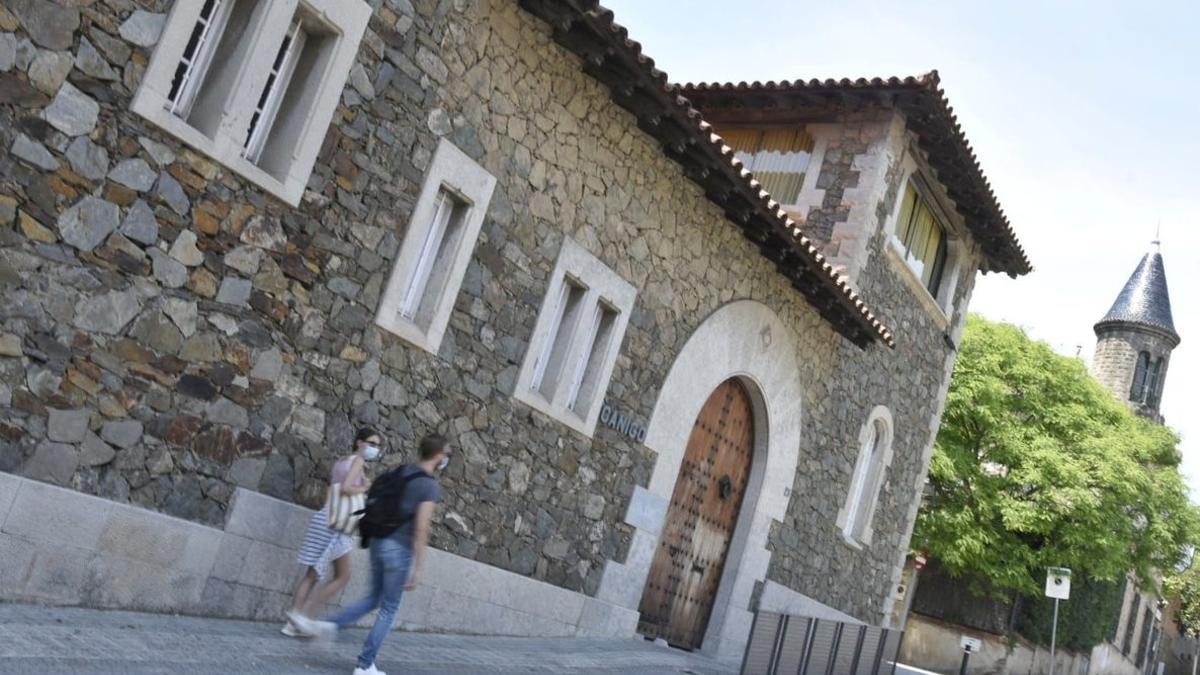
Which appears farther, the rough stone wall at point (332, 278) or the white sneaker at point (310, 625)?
the white sneaker at point (310, 625)

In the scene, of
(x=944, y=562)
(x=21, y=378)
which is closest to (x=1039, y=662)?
(x=944, y=562)

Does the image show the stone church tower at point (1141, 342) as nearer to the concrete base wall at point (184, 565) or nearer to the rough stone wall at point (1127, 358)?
the rough stone wall at point (1127, 358)

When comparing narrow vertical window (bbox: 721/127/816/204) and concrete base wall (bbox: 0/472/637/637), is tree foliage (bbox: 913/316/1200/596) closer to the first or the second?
narrow vertical window (bbox: 721/127/816/204)

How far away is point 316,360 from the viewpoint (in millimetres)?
6980

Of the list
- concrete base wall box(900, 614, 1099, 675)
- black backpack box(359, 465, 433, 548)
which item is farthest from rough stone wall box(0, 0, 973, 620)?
concrete base wall box(900, 614, 1099, 675)

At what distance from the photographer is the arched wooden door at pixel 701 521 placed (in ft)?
38.4

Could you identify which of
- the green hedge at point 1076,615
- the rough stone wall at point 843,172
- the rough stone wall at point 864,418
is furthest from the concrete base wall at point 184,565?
the green hedge at point 1076,615

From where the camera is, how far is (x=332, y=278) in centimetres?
700

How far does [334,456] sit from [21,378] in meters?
2.19

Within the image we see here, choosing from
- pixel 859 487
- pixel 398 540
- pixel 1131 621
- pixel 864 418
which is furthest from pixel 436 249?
pixel 1131 621

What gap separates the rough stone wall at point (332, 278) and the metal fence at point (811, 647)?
176 centimetres

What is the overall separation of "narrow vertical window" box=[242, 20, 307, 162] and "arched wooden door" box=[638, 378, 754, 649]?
624cm

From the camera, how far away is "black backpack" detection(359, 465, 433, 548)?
6.02 meters

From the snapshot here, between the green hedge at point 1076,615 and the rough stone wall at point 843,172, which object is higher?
the rough stone wall at point 843,172
